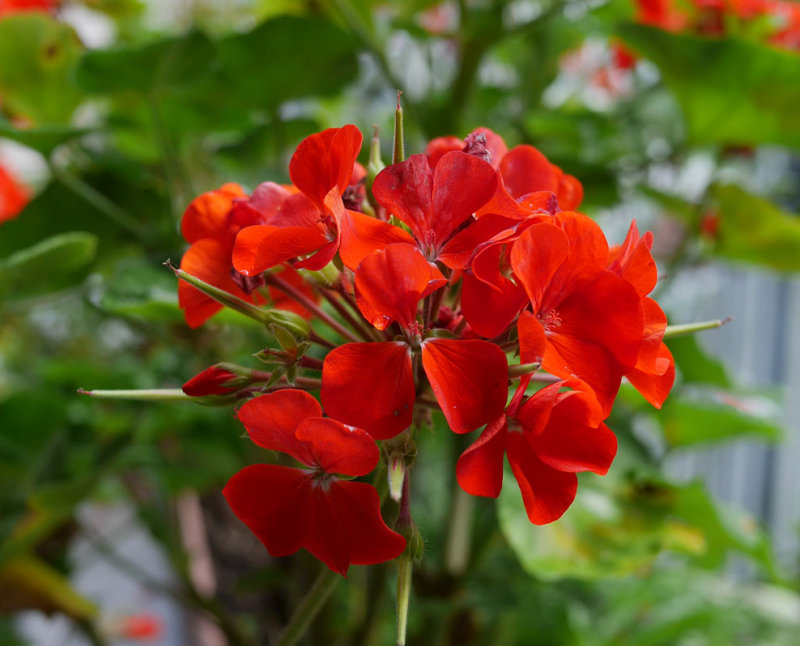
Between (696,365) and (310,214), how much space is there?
1.67ft

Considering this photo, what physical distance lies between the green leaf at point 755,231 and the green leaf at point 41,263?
50cm

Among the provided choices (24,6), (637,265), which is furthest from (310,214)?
(24,6)

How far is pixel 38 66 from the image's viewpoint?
547 millimetres

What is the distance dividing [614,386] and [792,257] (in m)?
0.51

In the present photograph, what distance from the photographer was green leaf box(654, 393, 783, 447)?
59 centimetres

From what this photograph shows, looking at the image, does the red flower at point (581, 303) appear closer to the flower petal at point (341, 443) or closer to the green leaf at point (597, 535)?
the flower petal at point (341, 443)

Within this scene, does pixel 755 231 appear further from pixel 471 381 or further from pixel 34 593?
pixel 34 593

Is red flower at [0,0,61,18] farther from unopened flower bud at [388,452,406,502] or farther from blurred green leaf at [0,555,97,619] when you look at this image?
unopened flower bud at [388,452,406,502]

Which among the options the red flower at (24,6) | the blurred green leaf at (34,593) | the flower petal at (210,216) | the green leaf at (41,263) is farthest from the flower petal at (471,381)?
the red flower at (24,6)

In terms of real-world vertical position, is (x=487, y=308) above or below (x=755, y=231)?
above

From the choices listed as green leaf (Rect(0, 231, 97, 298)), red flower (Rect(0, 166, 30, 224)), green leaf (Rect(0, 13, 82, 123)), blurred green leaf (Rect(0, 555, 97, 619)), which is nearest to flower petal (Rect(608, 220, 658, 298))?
green leaf (Rect(0, 231, 97, 298))

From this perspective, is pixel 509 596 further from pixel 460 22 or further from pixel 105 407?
pixel 105 407

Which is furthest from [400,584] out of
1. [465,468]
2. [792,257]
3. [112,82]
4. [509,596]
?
[792,257]

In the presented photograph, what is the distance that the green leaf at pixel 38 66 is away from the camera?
20.3 inches
